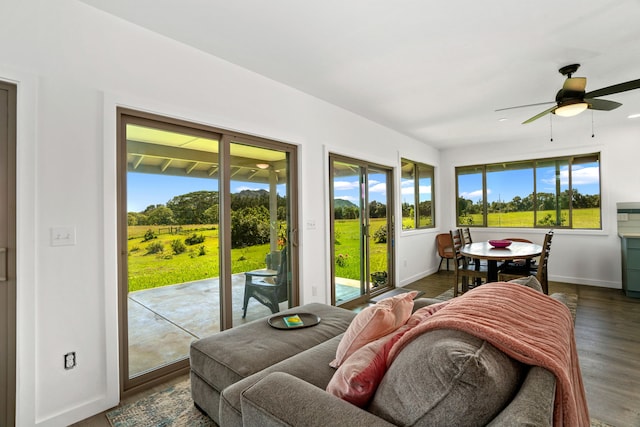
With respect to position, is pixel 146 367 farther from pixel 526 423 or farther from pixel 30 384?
pixel 526 423

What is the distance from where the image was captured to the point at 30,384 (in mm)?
1795

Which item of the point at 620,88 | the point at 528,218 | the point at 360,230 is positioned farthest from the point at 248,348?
the point at 528,218

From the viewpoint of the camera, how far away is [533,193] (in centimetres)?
573

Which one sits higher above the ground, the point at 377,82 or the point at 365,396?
the point at 377,82

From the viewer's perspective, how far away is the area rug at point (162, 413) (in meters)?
1.88

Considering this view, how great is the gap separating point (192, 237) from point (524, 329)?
2.42 m

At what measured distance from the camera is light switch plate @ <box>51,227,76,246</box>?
6.19 feet

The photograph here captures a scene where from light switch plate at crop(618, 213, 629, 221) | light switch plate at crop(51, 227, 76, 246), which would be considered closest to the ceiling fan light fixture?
light switch plate at crop(618, 213, 629, 221)

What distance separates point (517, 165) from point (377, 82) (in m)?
4.08

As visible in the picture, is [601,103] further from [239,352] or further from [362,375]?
[239,352]

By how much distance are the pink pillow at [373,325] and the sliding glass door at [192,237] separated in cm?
170

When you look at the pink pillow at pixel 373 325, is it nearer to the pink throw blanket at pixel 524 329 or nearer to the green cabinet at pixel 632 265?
the pink throw blanket at pixel 524 329

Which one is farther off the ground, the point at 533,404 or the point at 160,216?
the point at 160,216

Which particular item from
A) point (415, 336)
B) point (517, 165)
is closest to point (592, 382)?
point (415, 336)
